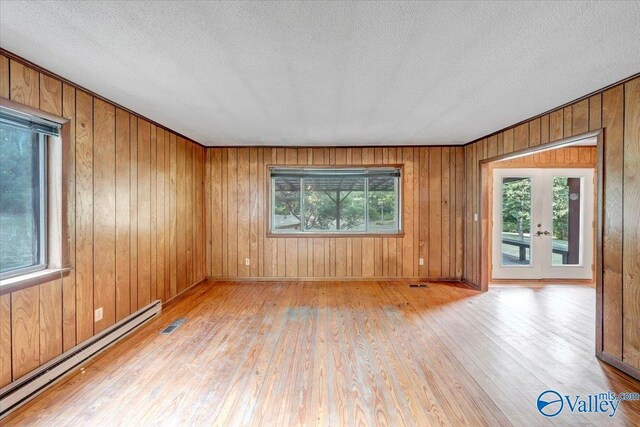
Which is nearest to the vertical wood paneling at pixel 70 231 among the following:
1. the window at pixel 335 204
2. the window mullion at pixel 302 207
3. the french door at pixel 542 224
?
the window at pixel 335 204

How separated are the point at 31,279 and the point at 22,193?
2.13 feet

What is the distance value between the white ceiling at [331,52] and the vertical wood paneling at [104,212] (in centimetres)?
30

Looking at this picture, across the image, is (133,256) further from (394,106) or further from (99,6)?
(394,106)

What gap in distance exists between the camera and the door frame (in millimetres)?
2480

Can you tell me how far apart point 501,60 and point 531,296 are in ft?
12.1

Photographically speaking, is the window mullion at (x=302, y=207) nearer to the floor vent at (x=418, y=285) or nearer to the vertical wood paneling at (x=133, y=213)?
the floor vent at (x=418, y=285)

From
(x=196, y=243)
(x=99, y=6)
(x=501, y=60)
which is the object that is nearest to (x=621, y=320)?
(x=501, y=60)

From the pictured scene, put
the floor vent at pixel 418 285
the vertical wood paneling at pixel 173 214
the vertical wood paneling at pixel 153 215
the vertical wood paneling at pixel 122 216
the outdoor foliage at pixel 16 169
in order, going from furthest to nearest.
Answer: the floor vent at pixel 418 285 < the vertical wood paneling at pixel 173 214 < the vertical wood paneling at pixel 153 215 < the vertical wood paneling at pixel 122 216 < the outdoor foliage at pixel 16 169

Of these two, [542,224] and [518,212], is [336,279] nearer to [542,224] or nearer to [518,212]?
[518,212]

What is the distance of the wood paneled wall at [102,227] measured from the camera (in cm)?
197

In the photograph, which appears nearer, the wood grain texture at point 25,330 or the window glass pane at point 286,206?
the wood grain texture at point 25,330

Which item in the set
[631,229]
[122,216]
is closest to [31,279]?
[122,216]

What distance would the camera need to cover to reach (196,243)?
471 cm

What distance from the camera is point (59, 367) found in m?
2.16
